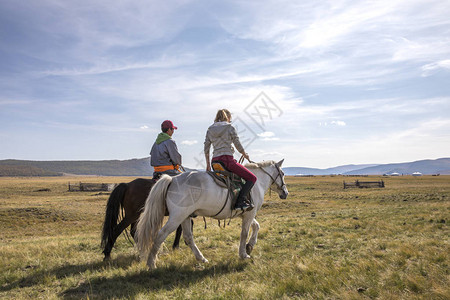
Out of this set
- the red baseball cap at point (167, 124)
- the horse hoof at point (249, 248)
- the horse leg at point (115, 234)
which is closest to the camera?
the horse leg at point (115, 234)

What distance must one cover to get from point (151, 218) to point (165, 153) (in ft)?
7.10

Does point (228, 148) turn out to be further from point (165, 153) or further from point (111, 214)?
point (111, 214)

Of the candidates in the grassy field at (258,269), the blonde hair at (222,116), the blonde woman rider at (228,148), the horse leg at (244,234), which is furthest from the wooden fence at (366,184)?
the blonde hair at (222,116)

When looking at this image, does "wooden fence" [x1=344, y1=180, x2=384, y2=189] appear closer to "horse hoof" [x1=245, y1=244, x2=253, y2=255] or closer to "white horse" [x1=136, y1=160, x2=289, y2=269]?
"horse hoof" [x1=245, y1=244, x2=253, y2=255]

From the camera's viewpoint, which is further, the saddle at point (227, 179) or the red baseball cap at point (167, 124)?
the red baseball cap at point (167, 124)

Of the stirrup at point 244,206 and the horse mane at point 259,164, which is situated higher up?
the horse mane at point 259,164

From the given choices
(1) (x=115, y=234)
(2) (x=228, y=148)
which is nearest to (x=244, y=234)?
(2) (x=228, y=148)

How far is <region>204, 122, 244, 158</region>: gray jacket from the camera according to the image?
22.0ft

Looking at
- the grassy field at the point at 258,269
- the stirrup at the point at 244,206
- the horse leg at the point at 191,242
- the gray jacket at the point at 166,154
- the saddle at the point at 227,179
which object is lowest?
the grassy field at the point at 258,269

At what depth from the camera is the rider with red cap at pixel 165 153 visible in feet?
25.8

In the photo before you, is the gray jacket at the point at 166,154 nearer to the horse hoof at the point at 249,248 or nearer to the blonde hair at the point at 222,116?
the blonde hair at the point at 222,116

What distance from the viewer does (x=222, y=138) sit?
22.1ft

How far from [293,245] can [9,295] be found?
21.4 feet

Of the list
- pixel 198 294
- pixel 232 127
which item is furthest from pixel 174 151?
pixel 198 294
